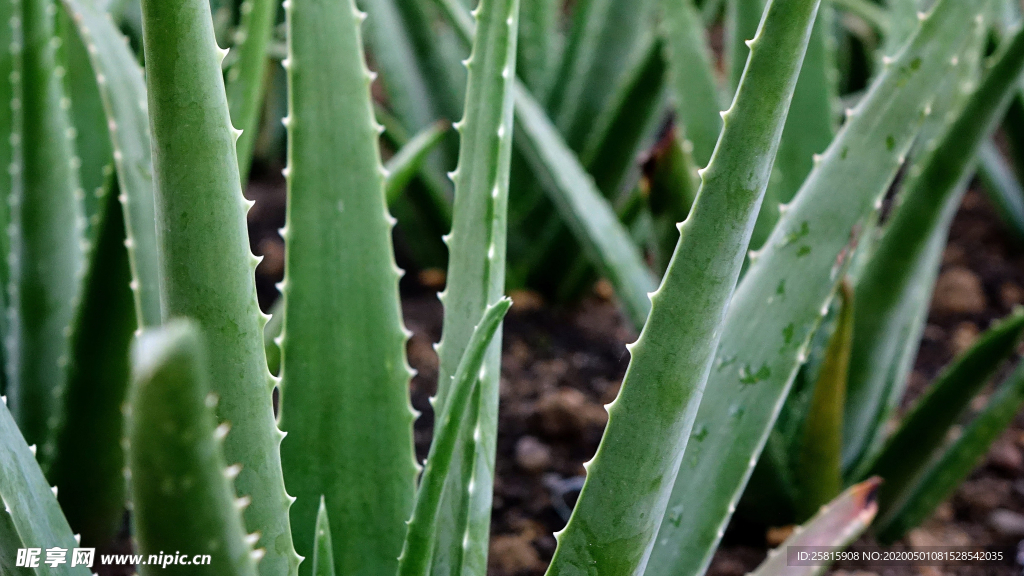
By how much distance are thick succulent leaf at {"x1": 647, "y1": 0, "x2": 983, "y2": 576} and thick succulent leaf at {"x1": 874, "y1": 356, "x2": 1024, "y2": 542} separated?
1.11 feet

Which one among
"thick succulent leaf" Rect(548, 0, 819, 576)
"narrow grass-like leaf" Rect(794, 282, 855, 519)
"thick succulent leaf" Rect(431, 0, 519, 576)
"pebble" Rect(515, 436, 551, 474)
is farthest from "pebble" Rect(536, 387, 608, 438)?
"thick succulent leaf" Rect(548, 0, 819, 576)

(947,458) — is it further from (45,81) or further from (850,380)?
(45,81)

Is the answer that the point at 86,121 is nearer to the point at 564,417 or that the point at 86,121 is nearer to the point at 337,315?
the point at 337,315

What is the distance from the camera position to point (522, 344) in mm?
1252

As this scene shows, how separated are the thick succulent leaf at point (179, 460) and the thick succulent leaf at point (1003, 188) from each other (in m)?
1.36

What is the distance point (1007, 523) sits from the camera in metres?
0.91

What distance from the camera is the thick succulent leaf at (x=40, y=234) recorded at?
0.71m

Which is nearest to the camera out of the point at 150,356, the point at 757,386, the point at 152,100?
the point at 150,356

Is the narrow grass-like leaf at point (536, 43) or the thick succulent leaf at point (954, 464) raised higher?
the narrow grass-like leaf at point (536, 43)

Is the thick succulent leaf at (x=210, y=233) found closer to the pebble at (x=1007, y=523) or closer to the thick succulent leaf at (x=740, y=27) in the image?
the thick succulent leaf at (x=740, y=27)

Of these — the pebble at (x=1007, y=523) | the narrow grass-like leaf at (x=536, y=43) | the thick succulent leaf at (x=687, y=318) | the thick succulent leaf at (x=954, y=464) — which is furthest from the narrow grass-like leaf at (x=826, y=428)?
the narrow grass-like leaf at (x=536, y=43)

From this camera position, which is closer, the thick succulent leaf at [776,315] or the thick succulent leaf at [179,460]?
the thick succulent leaf at [179,460]

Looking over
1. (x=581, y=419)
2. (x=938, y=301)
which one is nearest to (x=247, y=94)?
(x=581, y=419)

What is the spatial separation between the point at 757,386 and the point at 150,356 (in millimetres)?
425
